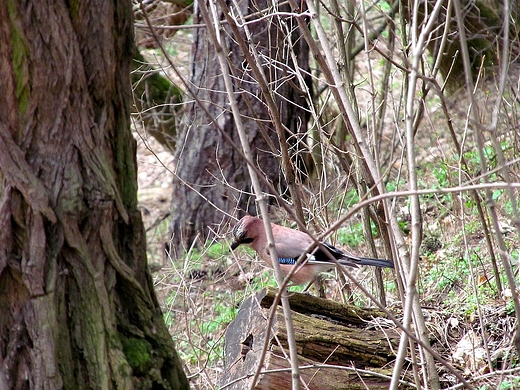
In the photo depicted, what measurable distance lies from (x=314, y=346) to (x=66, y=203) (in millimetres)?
1752

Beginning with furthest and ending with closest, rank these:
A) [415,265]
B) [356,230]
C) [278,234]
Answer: [356,230], [278,234], [415,265]

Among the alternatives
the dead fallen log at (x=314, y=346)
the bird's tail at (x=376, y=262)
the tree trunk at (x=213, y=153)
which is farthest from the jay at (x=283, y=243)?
the tree trunk at (x=213, y=153)

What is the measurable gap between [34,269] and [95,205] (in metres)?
0.36

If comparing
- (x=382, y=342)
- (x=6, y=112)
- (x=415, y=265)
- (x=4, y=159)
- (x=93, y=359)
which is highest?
(x=6, y=112)

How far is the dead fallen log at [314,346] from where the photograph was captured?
3.79 metres

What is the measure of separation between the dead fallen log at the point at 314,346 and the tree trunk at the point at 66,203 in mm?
914

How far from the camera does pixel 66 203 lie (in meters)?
2.85

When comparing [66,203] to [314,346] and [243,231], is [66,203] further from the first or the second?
[243,231]

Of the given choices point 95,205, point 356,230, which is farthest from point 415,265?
point 356,230

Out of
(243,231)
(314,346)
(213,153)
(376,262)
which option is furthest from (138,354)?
(213,153)

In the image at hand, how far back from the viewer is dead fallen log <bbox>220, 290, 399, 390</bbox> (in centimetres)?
379

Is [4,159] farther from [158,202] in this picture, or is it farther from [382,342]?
[158,202]

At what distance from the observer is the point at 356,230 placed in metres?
7.57

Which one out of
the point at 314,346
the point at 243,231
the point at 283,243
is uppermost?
the point at 243,231
